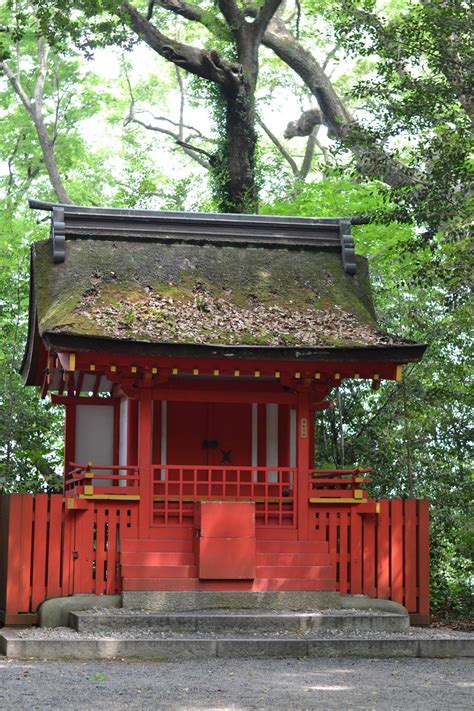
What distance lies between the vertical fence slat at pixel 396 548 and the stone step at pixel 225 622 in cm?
132

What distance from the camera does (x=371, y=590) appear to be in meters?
13.4

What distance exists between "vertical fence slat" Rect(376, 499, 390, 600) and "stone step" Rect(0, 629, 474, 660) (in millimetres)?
2111

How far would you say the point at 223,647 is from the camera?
35.8 ft

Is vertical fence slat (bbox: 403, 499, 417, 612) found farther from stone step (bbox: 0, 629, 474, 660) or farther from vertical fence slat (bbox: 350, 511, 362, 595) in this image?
stone step (bbox: 0, 629, 474, 660)

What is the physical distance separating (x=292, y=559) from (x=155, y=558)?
1.68m

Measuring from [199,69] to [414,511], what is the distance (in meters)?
16.4

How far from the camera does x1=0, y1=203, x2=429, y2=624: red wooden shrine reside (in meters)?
12.7

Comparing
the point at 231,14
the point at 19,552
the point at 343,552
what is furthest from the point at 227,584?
the point at 231,14

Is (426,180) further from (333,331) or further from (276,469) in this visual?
(276,469)

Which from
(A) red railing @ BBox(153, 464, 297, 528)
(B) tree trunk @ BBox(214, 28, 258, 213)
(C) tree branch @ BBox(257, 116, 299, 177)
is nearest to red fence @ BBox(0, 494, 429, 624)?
(A) red railing @ BBox(153, 464, 297, 528)

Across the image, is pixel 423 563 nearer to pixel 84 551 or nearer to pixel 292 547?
pixel 292 547

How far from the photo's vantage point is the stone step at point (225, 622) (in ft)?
38.0

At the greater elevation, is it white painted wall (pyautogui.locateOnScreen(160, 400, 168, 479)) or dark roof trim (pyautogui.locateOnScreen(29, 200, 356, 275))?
dark roof trim (pyautogui.locateOnScreen(29, 200, 356, 275))

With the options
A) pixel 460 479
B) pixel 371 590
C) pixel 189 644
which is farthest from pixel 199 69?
pixel 189 644
